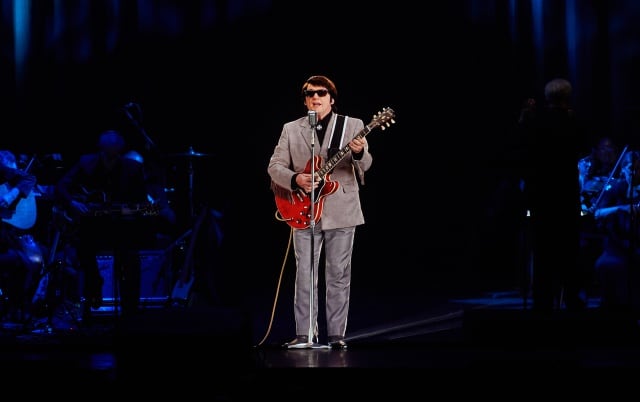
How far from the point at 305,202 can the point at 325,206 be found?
13cm

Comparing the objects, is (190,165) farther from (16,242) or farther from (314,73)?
(314,73)

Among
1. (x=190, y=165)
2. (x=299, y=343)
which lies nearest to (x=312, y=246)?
(x=299, y=343)

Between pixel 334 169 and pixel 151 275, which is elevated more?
pixel 334 169

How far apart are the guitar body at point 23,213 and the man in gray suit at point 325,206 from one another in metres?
3.20

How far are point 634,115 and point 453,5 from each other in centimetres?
361

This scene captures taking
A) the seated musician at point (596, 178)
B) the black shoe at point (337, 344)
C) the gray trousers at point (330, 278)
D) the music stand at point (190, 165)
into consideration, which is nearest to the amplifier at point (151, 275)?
the music stand at point (190, 165)

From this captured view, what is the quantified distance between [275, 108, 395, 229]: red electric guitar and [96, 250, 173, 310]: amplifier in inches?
116

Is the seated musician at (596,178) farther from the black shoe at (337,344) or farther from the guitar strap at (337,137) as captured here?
the black shoe at (337,344)

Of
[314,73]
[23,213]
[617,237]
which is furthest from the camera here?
[314,73]

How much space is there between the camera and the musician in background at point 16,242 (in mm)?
8117

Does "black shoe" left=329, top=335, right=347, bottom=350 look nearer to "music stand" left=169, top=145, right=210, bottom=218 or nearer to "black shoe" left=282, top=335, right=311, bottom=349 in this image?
"black shoe" left=282, top=335, right=311, bottom=349

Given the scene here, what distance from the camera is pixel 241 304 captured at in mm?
9234

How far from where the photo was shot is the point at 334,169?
19.9 ft

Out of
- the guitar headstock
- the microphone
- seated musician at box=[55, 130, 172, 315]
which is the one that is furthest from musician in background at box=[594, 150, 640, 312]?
Answer: seated musician at box=[55, 130, 172, 315]
